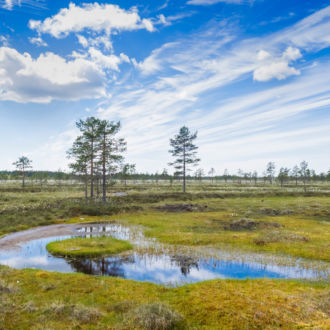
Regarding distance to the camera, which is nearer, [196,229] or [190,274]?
[190,274]

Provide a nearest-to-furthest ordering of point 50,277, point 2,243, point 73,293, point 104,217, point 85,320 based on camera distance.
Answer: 1. point 85,320
2. point 73,293
3. point 50,277
4. point 2,243
5. point 104,217

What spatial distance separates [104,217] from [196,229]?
46.3 ft

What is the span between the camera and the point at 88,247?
1773 centimetres

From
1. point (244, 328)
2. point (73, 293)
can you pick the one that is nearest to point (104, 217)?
point (73, 293)

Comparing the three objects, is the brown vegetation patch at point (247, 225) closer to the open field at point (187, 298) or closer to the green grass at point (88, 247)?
the open field at point (187, 298)

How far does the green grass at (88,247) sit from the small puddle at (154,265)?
70 cm

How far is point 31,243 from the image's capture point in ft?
63.9

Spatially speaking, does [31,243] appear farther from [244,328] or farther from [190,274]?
[244,328]

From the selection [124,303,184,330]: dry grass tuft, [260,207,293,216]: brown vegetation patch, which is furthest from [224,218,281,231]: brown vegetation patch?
[124,303,184,330]: dry grass tuft

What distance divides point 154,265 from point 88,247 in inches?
248

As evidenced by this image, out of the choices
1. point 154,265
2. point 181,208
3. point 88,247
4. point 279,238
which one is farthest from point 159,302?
point 181,208

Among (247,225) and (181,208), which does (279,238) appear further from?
(181,208)

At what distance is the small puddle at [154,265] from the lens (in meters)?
12.6

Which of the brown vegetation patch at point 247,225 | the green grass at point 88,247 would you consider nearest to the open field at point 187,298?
the green grass at point 88,247
